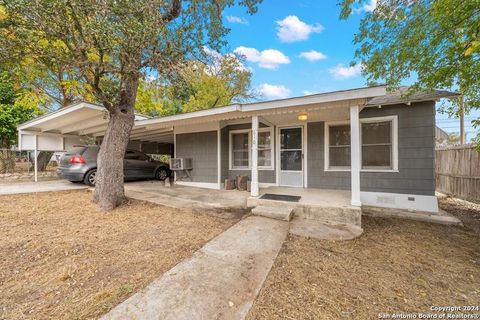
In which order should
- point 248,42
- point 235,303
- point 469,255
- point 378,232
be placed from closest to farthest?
point 235,303, point 469,255, point 378,232, point 248,42

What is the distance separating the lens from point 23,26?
129 inches

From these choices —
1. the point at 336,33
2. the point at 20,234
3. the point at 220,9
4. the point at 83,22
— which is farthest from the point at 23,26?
the point at 336,33

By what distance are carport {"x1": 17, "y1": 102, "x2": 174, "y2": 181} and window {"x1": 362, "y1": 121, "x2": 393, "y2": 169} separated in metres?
6.74

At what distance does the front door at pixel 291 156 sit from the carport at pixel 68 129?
460 centimetres

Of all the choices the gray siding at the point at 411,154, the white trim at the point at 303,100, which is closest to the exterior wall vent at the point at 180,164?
the white trim at the point at 303,100

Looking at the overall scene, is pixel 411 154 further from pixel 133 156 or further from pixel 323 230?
pixel 133 156

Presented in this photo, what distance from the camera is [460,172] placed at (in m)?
6.16

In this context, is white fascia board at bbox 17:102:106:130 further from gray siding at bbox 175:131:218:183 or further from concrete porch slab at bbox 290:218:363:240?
concrete porch slab at bbox 290:218:363:240

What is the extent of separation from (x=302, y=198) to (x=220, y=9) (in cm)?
601

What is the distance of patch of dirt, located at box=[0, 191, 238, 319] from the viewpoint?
1733 mm

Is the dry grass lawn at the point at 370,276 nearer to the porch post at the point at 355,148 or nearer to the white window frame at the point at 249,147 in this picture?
the porch post at the point at 355,148

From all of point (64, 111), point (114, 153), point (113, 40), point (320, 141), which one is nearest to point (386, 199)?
point (320, 141)

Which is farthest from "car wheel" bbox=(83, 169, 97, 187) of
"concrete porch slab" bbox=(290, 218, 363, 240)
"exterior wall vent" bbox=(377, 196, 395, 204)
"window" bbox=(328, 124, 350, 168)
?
"exterior wall vent" bbox=(377, 196, 395, 204)

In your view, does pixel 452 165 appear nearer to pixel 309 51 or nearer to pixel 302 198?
pixel 302 198
